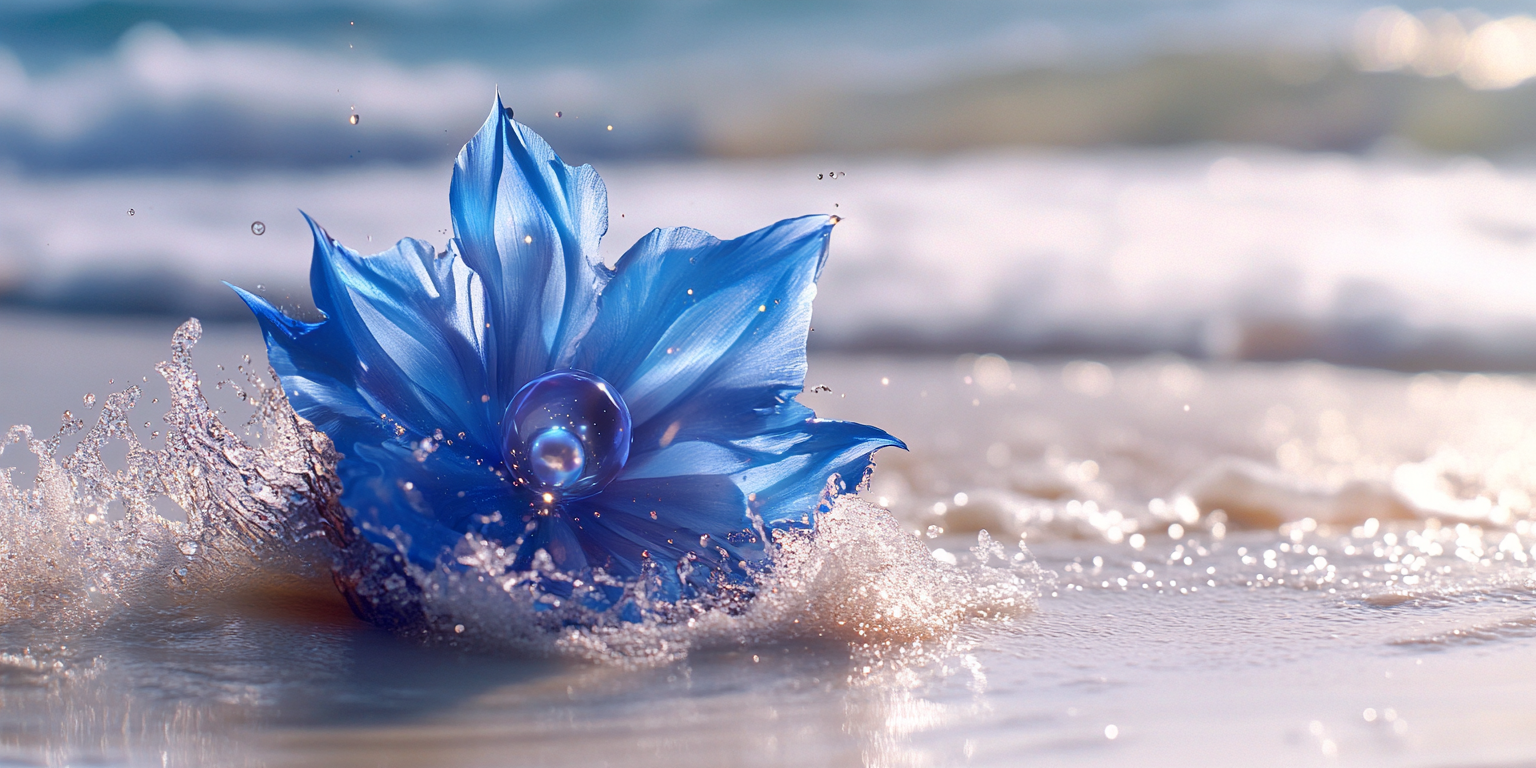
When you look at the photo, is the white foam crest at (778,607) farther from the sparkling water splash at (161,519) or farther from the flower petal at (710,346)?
the sparkling water splash at (161,519)

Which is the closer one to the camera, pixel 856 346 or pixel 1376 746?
pixel 1376 746

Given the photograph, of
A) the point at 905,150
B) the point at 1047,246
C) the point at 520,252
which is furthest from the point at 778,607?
the point at 905,150

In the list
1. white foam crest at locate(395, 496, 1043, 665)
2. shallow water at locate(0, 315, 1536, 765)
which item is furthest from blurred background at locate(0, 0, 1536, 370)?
white foam crest at locate(395, 496, 1043, 665)

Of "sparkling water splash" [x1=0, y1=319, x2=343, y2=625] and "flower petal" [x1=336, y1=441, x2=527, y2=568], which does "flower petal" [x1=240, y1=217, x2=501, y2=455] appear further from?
"sparkling water splash" [x1=0, y1=319, x2=343, y2=625]

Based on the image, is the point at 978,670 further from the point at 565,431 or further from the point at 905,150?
the point at 905,150

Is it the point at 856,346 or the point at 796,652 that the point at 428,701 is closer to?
the point at 796,652

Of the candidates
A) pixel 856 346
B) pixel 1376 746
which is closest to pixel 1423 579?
pixel 1376 746
